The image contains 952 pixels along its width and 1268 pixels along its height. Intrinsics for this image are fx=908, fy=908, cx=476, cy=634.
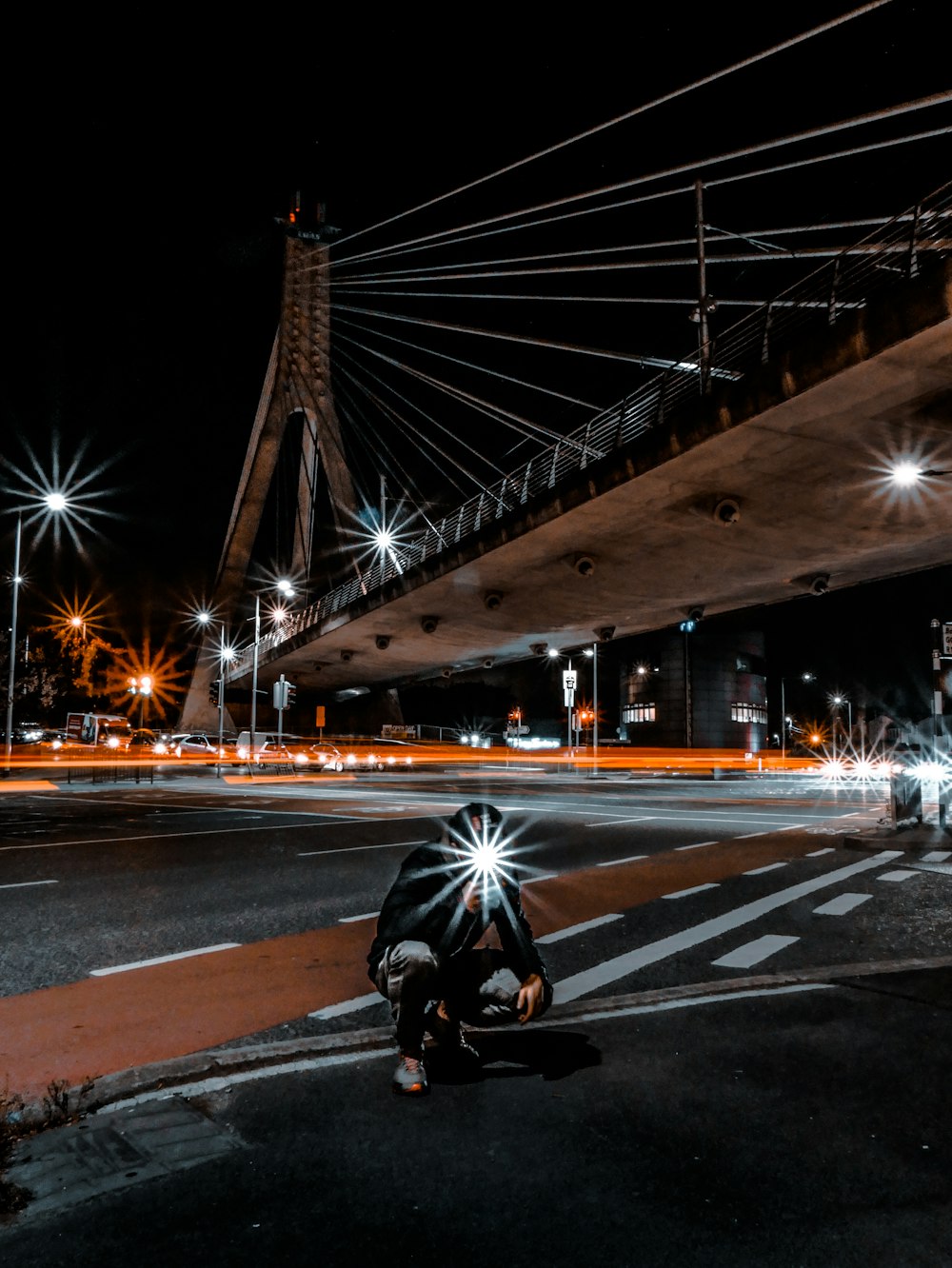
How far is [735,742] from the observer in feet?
290

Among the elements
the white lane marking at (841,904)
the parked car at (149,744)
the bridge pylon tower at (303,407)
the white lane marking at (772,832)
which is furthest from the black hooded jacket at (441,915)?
the parked car at (149,744)

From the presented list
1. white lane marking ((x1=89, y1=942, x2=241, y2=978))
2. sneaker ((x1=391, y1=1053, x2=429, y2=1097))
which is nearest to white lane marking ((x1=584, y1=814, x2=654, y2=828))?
white lane marking ((x1=89, y1=942, x2=241, y2=978))

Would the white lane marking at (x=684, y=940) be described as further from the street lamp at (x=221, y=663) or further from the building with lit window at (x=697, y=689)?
the building with lit window at (x=697, y=689)

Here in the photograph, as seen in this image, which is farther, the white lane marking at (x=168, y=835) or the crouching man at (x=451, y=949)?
the white lane marking at (x=168, y=835)

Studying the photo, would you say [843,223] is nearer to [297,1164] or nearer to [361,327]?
[297,1164]

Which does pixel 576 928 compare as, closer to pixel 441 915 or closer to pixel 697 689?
pixel 441 915

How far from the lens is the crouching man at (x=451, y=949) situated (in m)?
4.22

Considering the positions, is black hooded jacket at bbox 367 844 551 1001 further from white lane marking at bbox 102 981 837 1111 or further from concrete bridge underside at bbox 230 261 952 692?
concrete bridge underside at bbox 230 261 952 692

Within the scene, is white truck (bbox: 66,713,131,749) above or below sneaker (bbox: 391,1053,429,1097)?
above

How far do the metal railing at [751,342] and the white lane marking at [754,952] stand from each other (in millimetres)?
10957

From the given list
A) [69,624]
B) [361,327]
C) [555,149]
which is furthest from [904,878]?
[69,624]

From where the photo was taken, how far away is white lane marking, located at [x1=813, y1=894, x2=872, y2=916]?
29.2 feet

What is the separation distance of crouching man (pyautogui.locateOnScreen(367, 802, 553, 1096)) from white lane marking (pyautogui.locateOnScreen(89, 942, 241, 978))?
120 inches

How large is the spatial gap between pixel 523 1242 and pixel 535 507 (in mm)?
21859
